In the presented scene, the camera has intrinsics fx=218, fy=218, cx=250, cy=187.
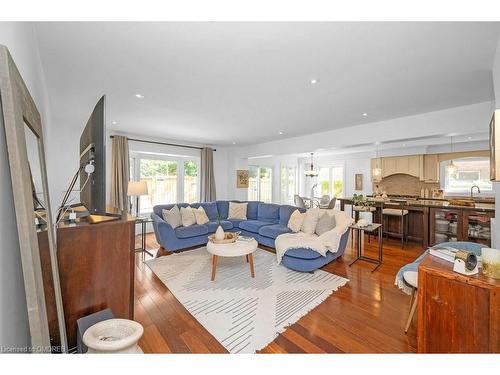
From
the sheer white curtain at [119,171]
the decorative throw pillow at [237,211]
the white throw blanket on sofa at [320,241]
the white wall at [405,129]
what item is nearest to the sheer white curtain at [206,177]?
the decorative throw pillow at [237,211]

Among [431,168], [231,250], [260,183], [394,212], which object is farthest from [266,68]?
[431,168]

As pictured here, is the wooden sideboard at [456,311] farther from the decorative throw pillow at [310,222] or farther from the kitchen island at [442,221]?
the kitchen island at [442,221]

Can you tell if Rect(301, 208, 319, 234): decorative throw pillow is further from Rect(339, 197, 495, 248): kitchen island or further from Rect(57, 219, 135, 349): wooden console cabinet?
Rect(57, 219, 135, 349): wooden console cabinet

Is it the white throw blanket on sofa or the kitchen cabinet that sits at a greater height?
the kitchen cabinet

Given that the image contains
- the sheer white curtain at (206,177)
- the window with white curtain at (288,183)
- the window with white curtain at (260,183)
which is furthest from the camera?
the window with white curtain at (288,183)

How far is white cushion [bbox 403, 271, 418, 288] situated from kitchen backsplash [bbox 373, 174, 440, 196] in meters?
6.31

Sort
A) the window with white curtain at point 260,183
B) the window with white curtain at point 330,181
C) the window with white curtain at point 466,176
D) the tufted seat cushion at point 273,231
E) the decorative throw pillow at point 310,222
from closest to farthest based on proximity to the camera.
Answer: the decorative throw pillow at point 310,222
the tufted seat cushion at point 273,231
the window with white curtain at point 466,176
the window with white curtain at point 260,183
the window with white curtain at point 330,181

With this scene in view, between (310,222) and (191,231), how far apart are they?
7.16 ft

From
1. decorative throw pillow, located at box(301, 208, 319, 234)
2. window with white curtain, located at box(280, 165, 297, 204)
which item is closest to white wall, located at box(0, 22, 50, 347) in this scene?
decorative throw pillow, located at box(301, 208, 319, 234)

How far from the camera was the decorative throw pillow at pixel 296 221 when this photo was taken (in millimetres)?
4023

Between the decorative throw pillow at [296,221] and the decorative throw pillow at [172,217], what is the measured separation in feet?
7.05

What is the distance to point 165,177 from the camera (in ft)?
19.1

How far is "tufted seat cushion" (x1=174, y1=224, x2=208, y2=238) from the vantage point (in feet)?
12.9

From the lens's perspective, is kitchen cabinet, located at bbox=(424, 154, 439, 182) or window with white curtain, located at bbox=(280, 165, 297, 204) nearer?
kitchen cabinet, located at bbox=(424, 154, 439, 182)
